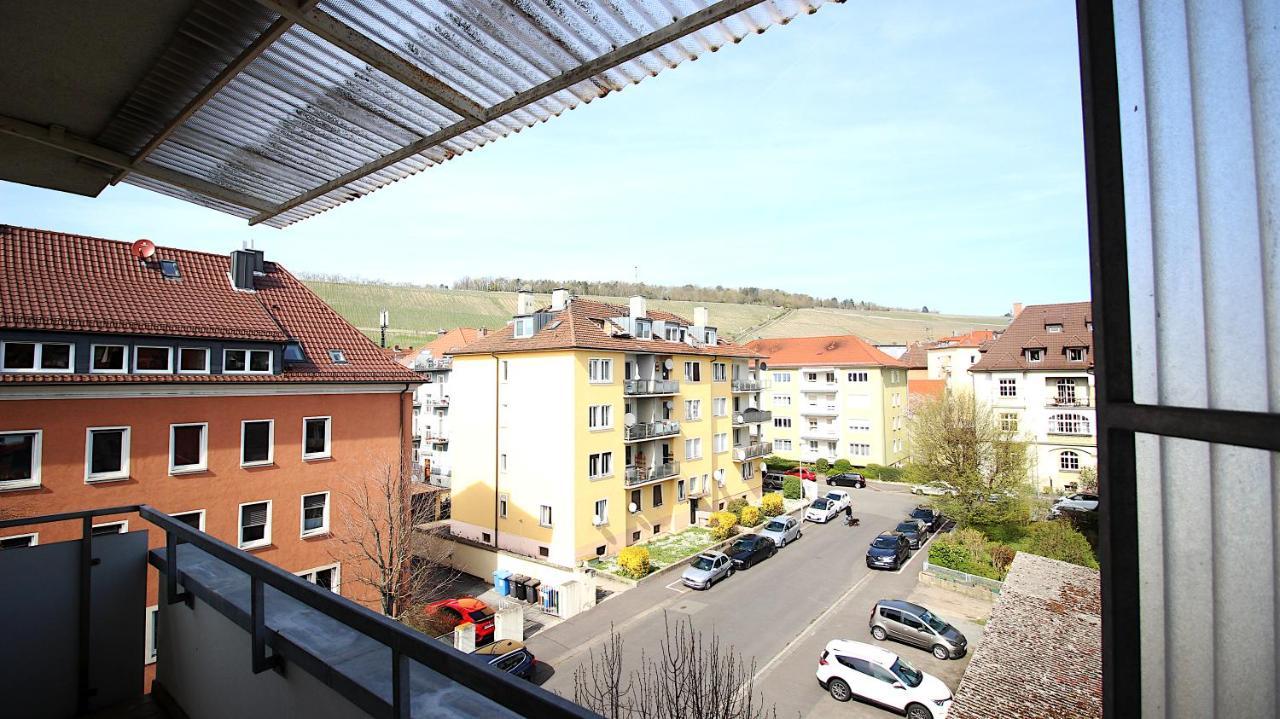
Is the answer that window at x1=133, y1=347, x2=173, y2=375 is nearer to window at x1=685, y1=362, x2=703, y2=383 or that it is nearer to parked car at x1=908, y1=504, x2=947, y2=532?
window at x1=685, y1=362, x2=703, y2=383

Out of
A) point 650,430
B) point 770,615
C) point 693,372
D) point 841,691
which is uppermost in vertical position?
point 693,372

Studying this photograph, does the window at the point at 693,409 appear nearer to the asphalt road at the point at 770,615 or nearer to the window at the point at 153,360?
the asphalt road at the point at 770,615

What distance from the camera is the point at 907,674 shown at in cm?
1445

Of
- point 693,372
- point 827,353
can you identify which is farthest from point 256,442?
point 827,353

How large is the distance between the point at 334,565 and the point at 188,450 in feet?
15.5

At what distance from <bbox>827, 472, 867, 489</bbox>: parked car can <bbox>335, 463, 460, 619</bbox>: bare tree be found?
1283 inches

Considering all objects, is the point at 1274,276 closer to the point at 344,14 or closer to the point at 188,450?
the point at 344,14

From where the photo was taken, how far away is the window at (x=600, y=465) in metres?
24.7

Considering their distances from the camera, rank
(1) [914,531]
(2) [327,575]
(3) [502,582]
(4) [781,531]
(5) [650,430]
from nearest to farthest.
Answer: (2) [327,575] → (3) [502,582] → (5) [650,430] → (4) [781,531] → (1) [914,531]

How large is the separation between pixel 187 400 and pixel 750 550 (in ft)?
66.5

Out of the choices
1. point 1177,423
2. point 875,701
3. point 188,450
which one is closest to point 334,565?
point 188,450

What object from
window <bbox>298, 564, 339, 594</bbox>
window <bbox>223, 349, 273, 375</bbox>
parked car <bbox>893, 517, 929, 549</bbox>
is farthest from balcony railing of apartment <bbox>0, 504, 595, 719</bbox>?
parked car <bbox>893, 517, 929, 549</bbox>

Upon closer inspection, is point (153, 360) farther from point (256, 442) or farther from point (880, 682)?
point (880, 682)

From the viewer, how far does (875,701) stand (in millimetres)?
14320
